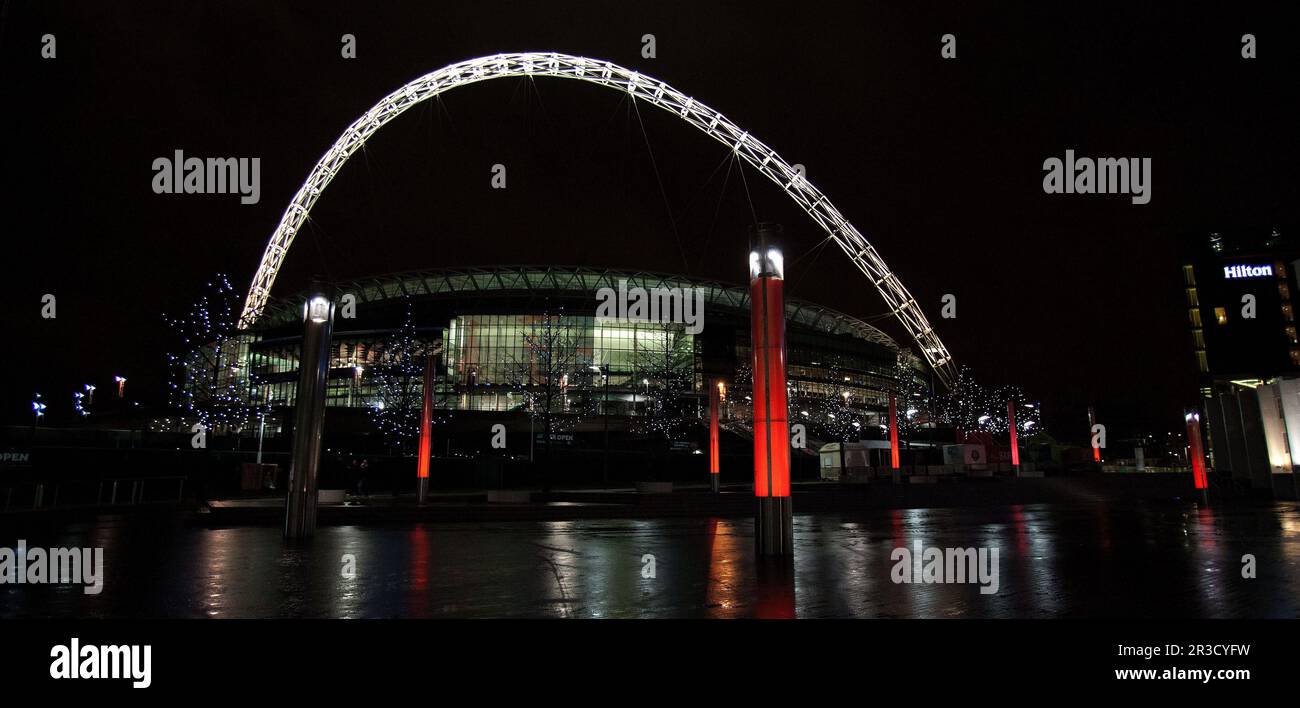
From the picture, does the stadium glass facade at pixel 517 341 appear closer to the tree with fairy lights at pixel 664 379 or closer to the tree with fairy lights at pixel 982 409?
the tree with fairy lights at pixel 664 379

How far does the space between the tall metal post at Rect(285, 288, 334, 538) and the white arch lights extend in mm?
27224

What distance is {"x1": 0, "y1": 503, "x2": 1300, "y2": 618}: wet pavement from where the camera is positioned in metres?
7.52

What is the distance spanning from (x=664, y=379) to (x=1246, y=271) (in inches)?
3355

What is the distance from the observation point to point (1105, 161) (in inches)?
764

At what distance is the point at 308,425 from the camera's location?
626 inches

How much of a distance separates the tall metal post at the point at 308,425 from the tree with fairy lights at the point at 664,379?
110 ft

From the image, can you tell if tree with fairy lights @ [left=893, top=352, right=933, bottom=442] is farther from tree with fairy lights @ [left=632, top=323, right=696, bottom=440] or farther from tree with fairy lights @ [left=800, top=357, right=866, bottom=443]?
tree with fairy lights @ [left=632, top=323, right=696, bottom=440]

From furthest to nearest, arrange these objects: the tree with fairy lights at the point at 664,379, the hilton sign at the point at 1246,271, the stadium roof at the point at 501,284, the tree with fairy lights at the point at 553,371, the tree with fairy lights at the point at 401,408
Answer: the hilton sign at the point at 1246,271 → the stadium roof at the point at 501,284 → the tree with fairy lights at the point at 664,379 → the tree with fairy lights at the point at 553,371 → the tree with fairy lights at the point at 401,408

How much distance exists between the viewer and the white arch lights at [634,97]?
155 ft

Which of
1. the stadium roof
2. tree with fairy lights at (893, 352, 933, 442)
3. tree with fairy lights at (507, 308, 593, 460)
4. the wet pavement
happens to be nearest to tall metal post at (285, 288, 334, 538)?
the wet pavement

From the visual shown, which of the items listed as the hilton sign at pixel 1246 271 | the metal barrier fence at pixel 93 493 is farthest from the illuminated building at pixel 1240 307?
the metal barrier fence at pixel 93 493

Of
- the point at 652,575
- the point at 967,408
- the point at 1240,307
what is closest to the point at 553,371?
the point at 652,575
